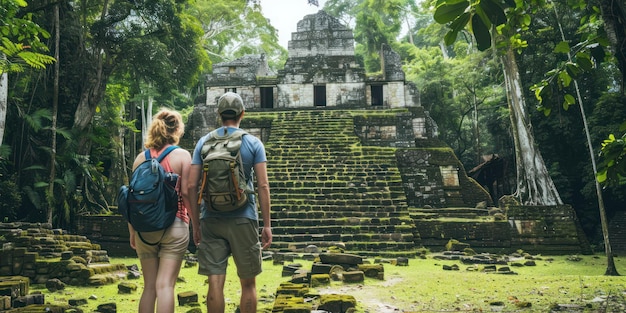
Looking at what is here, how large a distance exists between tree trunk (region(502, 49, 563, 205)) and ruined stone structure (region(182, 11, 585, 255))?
3.89ft

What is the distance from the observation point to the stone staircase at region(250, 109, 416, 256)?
10.2m

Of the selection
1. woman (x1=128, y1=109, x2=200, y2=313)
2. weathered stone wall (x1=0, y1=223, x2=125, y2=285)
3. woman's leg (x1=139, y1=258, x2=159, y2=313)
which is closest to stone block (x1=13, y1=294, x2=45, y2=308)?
weathered stone wall (x1=0, y1=223, x2=125, y2=285)

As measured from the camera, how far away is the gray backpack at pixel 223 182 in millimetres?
2893

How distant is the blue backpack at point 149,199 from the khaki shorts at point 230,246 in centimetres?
27

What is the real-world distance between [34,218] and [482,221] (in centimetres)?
1043

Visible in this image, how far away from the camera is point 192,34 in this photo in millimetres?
13633

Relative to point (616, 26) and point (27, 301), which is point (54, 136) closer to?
point (27, 301)

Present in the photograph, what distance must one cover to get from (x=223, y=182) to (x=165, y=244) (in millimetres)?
547

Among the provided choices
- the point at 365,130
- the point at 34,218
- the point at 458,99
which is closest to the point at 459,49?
the point at 458,99

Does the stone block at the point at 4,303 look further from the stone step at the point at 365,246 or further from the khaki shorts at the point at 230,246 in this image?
the stone step at the point at 365,246

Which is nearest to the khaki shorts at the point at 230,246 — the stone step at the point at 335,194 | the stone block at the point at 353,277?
the stone block at the point at 353,277

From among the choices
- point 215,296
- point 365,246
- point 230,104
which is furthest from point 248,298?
point 365,246

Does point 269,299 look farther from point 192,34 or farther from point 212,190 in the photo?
point 192,34

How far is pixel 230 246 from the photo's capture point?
303cm
